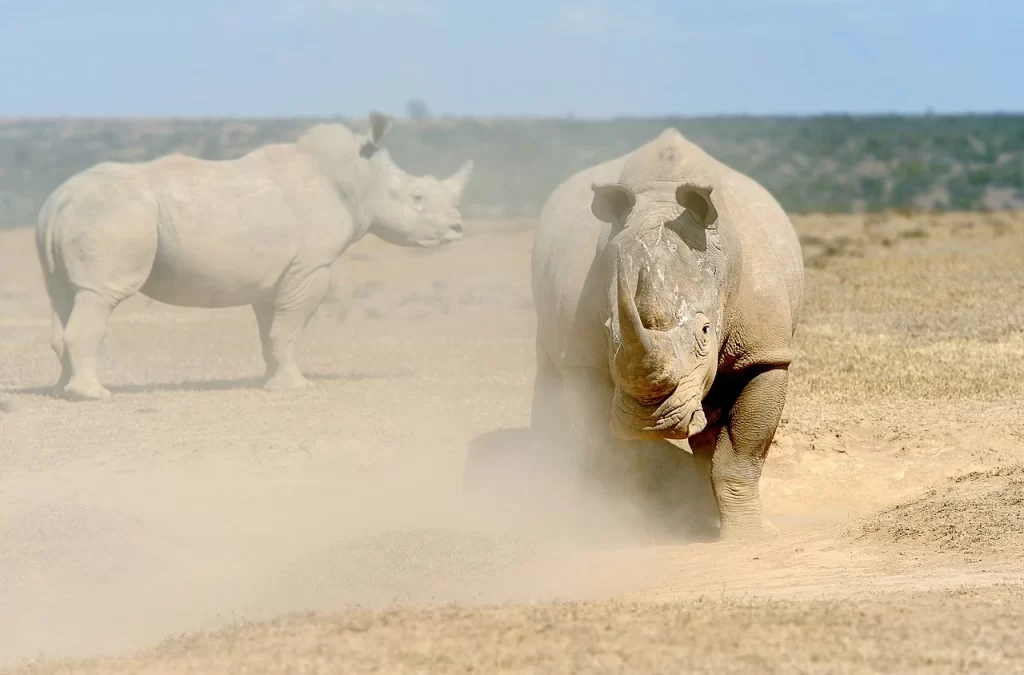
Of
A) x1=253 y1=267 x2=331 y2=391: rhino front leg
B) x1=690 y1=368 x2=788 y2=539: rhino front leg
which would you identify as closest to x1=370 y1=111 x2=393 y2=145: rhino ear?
x1=253 y1=267 x2=331 y2=391: rhino front leg

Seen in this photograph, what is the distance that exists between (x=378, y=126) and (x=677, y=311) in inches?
280

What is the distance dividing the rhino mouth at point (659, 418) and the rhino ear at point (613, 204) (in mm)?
851

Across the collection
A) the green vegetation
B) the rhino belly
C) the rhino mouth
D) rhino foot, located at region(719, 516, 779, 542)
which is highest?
the rhino mouth

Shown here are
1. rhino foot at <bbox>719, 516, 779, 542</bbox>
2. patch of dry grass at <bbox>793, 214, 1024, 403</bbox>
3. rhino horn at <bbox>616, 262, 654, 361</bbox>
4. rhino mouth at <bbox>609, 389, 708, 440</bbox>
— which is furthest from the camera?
patch of dry grass at <bbox>793, 214, 1024, 403</bbox>

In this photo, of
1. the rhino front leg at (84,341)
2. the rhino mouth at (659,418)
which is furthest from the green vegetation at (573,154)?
the rhino mouth at (659,418)

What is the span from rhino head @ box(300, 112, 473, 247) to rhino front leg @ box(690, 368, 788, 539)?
19.6ft

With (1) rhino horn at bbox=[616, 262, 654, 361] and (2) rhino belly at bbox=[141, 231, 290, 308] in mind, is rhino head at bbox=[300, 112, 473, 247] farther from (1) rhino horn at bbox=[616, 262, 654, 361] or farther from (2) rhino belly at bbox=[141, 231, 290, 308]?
(1) rhino horn at bbox=[616, 262, 654, 361]

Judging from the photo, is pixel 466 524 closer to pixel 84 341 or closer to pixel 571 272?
pixel 571 272

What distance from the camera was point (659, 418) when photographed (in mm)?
5820

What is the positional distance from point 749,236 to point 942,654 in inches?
120

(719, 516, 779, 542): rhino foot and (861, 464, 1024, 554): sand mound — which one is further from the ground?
(861, 464, 1024, 554): sand mound

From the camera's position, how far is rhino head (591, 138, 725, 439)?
567 centimetres

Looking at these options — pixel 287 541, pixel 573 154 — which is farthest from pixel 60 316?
pixel 573 154

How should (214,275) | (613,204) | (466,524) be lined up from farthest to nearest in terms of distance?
(214,275)
(466,524)
(613,204)
